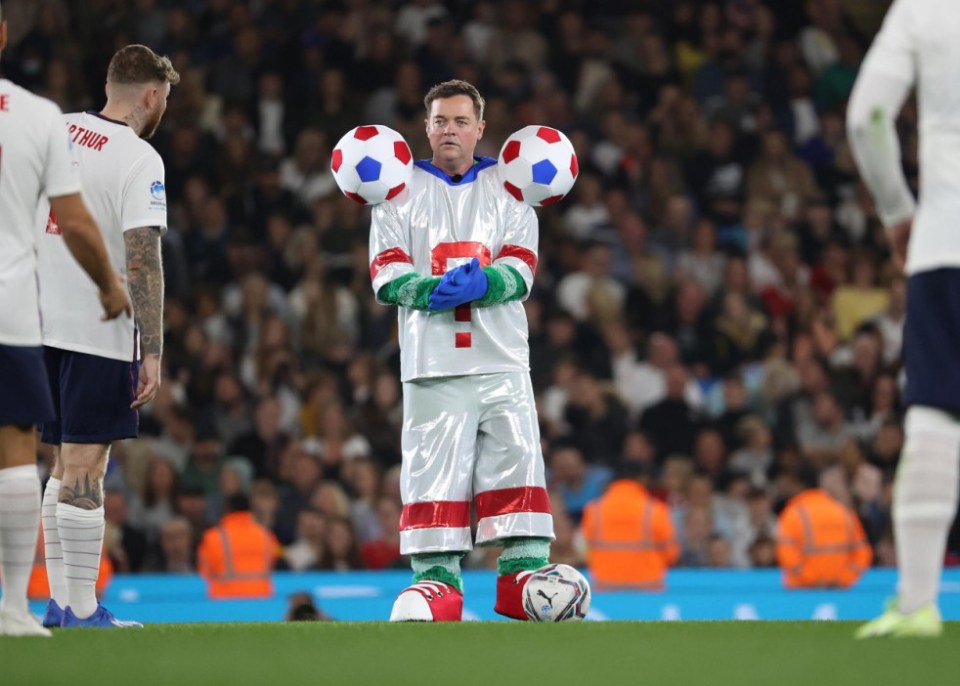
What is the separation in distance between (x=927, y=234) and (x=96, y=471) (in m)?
2.99

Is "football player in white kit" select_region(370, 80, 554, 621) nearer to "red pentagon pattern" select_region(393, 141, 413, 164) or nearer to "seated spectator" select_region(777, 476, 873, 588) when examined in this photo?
"red pentagon pattern" select_region(393, 141, 413, 164)

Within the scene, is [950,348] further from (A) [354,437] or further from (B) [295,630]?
(A) [354,437]

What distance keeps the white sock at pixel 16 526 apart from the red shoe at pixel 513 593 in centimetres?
194

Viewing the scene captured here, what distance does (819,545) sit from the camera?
11508 mm

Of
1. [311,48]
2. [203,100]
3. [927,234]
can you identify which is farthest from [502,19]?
[927,234]

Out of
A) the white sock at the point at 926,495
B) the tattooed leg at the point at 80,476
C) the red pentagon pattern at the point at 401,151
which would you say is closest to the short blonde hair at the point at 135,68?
the red pentagon pattern at the point at 401,151

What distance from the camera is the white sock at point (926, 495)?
4.73m

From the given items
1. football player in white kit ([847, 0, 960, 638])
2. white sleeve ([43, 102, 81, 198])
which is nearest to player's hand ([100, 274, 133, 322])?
white sleeve ([43, 102, 81, 198])

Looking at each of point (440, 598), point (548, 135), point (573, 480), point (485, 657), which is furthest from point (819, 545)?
point (485, 657)

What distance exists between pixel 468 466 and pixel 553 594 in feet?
1.94

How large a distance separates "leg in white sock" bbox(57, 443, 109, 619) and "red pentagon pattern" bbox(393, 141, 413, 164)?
1583 mm

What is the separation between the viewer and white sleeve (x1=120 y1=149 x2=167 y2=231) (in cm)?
609

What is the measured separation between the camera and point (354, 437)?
12984 millimetres

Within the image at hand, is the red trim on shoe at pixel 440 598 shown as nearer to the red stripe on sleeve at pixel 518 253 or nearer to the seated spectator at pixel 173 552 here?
the red stripe on sleeve at pixel 518 253
